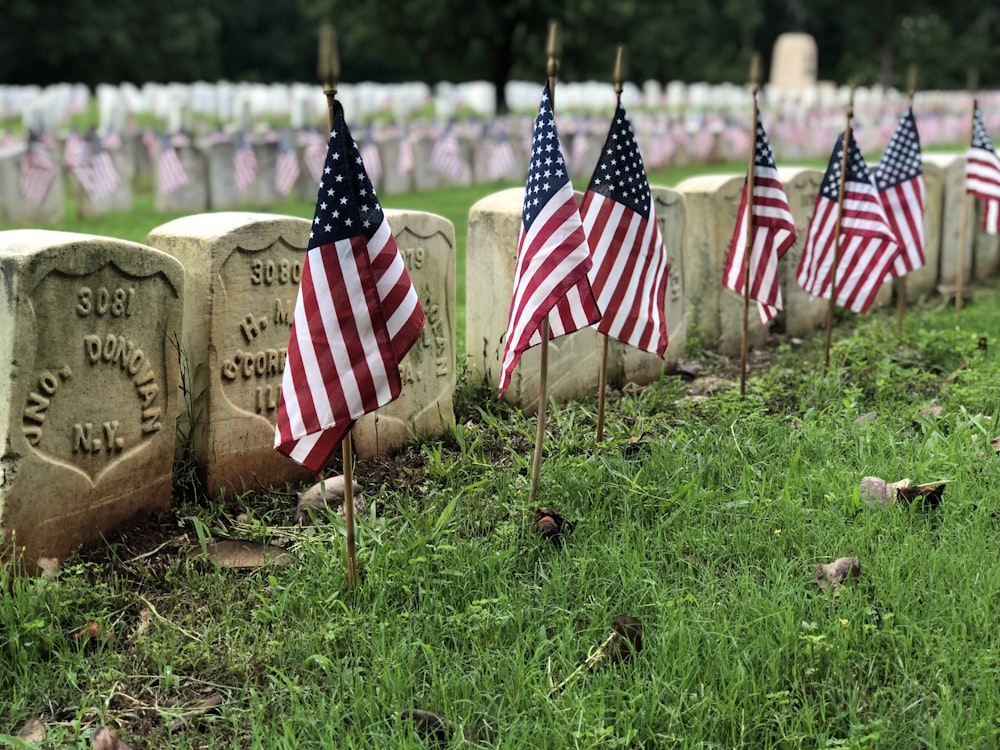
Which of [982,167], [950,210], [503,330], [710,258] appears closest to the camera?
[503,330]

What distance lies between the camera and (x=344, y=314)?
11.5 feet

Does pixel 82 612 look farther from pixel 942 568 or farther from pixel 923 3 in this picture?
pixel 923 3

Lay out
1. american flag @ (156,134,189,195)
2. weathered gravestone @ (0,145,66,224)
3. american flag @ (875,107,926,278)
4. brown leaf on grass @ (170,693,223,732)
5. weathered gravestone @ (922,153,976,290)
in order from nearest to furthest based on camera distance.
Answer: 1. brown leaf on grass @ (170,693,223,732)
2. american flag @ (875,107,926,278)
3. weathered gravestone @ (922,153,976,290)
4. weathered gravestone @ (0,145,66,224)
5. american flag @ (156,134,189,195)

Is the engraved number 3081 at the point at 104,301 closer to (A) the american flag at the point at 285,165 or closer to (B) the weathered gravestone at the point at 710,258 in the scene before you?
(B) the weathered gravestone at the point at 710,258

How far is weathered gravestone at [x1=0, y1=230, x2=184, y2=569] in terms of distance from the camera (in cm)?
348

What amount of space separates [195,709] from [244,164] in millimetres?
13638

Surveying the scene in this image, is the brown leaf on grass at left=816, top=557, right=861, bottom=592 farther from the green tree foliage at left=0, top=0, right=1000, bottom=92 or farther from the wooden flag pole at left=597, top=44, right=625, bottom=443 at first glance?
the green tree foliage at left=0, top=0, right=1000, bottom=92

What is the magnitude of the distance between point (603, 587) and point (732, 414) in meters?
1.88

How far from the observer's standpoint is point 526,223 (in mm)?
4090

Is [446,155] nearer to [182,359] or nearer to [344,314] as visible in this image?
[182,359]

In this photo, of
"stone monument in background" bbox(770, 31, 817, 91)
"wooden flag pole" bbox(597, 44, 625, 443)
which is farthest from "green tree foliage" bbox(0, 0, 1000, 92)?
"wooden flag pole" bbox(597, 44, 625, 443)

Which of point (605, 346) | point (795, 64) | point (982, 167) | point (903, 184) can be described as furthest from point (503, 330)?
point (795, 64)

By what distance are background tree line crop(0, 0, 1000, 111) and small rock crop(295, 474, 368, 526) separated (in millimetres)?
23928

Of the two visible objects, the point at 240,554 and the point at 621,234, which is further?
the point at 621,234
